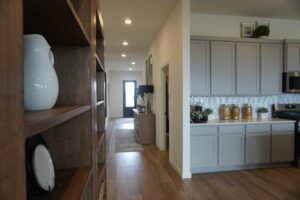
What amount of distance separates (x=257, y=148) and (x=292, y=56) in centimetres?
198

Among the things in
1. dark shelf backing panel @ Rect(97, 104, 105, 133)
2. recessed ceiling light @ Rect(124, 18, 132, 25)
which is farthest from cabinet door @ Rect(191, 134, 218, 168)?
recessed ceiling light @ Rect(124, 18, 132, 25)

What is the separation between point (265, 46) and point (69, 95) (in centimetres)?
398

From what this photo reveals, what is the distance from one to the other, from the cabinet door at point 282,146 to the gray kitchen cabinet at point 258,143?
0.12 meters

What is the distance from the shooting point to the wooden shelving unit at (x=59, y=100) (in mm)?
367

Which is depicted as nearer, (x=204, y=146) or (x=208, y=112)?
(x=204, y=146)

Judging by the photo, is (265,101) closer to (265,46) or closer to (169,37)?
(265,46)

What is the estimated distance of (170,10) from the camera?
368 centimetres

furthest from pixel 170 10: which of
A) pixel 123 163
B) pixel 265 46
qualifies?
pixel 123 163

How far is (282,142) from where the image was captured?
3.70 metres

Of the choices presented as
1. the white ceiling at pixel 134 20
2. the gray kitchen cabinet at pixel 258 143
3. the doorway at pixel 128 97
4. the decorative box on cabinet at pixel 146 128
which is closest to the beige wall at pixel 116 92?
the doorway at pixel 128 97

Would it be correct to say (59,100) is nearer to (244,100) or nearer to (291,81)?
(244,100)

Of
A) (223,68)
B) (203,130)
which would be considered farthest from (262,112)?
(203,130)

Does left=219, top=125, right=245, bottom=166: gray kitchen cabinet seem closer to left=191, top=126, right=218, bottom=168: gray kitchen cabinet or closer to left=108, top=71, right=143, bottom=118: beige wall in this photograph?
left=191, top=126, right=218, bottom=168: gray kitchen cabinet

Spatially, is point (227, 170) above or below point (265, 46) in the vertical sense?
below
